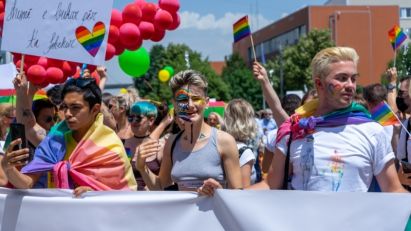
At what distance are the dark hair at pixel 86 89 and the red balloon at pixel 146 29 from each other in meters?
3.19

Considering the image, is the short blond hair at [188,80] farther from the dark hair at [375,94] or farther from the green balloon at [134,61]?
the green balloon at [134,61]

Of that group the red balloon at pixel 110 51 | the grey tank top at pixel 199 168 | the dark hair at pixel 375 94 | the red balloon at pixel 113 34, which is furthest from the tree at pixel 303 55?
the grey tank top at pixel 199 168

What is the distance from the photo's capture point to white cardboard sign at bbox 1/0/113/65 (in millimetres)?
4676

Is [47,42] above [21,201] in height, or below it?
above

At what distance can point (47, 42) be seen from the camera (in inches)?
185

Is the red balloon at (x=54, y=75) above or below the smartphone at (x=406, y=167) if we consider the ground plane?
above

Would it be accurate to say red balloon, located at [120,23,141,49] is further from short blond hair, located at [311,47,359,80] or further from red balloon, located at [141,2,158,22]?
short blond hair, located at [311,47,359,80]

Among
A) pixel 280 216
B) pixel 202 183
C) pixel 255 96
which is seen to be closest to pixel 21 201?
pixel 202 183

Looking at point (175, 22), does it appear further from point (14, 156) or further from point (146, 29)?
point (14, 156)

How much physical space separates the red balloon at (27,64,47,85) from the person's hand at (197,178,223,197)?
2399 millimetres

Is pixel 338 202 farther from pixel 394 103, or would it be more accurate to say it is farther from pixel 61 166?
pixel 394 103

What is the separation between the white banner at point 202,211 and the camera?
3805 mm

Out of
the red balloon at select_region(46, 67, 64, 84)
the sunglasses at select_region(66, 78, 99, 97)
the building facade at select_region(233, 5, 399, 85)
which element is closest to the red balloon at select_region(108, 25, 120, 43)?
the red balloon at select_region(46, 67, 64, 84)

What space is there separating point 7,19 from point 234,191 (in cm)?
205
